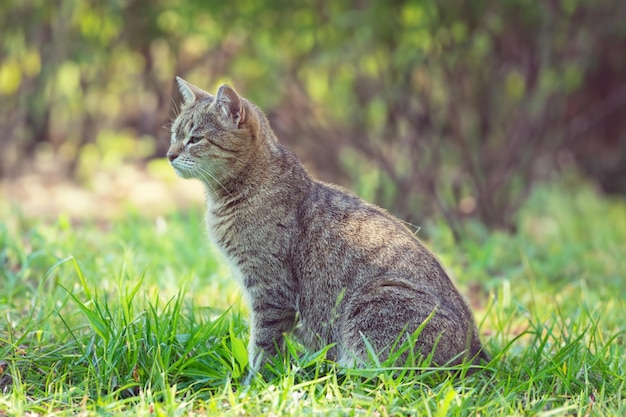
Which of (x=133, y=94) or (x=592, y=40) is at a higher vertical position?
(x=592, y=40)

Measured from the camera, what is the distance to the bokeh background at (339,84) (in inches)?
252

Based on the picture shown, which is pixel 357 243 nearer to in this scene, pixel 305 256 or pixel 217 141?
pixel 305 256

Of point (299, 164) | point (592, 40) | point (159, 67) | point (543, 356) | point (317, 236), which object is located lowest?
point (543, 356)

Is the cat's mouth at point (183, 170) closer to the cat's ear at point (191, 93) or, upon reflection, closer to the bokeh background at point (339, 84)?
the cat's ear at point (191, 93)

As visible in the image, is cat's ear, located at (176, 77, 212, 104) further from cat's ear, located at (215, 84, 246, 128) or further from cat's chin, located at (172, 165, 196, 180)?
cat's chin, located at (172, 165, 196, 180)

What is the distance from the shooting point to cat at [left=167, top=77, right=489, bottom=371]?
10.8ft

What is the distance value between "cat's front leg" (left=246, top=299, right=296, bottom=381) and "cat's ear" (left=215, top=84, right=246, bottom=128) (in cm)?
82

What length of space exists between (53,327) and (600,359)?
92.6 inches

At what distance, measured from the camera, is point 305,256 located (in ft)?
11.5

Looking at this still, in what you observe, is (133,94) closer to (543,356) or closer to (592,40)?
(592,40)

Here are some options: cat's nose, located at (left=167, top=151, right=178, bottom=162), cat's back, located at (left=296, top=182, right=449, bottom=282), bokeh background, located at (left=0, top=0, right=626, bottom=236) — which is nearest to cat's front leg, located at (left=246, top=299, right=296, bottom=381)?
cat's back, located at (left=296, top=182, right=449, bottom=282)

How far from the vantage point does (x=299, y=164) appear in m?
3.83

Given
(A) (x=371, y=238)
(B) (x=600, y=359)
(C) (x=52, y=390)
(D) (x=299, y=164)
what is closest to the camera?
(C) (x=52, y=390)

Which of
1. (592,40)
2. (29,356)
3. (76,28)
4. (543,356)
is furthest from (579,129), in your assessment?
(29,356)
